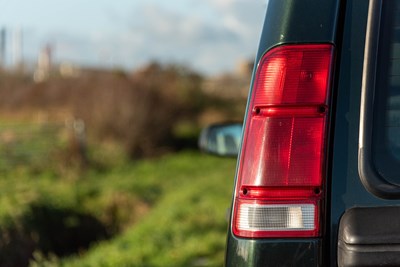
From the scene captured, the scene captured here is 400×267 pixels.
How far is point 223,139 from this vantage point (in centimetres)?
367

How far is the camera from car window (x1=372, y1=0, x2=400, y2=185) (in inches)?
88.3

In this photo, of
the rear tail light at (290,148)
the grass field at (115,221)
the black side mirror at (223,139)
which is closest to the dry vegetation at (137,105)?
the grass field at (115,221)

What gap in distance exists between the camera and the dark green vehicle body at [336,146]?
225 centimetres

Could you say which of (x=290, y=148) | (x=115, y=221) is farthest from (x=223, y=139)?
(x=115, y=221)

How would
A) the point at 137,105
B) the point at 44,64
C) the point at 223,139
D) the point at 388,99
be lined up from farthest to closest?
the point at 44,64
the point at 137,105
the point at 223,139
the point at 388,99

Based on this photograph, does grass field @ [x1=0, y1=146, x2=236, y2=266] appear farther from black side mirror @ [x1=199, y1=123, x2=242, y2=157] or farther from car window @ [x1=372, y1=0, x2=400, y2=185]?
car window @ [x1=372, y1=0, x2=400, y2=185]

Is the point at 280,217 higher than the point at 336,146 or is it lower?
lower

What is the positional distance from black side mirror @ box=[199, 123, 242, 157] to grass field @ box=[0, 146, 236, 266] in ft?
12.1

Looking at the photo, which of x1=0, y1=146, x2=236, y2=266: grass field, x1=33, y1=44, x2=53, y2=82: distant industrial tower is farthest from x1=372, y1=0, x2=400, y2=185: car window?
x1=33, y1=44, x2=53, y2=82: distant industrial tower

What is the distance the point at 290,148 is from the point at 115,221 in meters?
10.6

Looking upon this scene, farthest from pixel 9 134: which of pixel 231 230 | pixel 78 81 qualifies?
pixel 231 230

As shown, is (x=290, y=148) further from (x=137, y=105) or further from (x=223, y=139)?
(x=137, y=105)

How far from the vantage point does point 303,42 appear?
233 cm

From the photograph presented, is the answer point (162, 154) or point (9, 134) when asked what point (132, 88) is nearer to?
point (162, 154)
